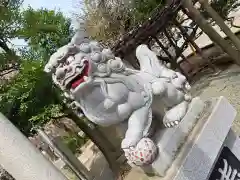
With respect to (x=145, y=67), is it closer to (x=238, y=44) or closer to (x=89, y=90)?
(x=89, y=90)

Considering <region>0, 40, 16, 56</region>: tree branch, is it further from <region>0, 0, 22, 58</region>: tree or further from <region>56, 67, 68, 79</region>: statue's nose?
<region>56, 67, 68, 79</region>: statue's nose

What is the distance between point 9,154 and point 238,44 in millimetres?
4226

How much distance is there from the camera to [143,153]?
220cm

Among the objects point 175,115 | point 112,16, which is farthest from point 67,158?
point 112,16

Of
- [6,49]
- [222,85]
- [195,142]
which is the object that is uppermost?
[6,49]

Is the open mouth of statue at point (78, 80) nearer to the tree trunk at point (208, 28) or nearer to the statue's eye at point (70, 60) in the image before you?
the statue's eye at point (70, 60)

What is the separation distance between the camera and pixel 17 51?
591 cm

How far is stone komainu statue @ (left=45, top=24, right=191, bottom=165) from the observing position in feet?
7.36

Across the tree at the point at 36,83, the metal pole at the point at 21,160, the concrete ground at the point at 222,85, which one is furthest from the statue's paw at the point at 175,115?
the concrete ground at the point at 222,85

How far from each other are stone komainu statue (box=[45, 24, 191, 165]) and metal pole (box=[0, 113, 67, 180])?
352mm

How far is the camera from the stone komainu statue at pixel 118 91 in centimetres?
224

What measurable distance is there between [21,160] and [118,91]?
2.11 feet

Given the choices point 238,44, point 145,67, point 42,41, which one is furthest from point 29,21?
point 145,67

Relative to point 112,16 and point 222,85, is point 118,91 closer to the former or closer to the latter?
point 222,85
